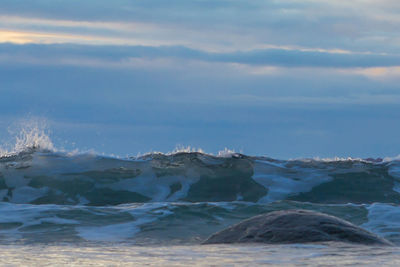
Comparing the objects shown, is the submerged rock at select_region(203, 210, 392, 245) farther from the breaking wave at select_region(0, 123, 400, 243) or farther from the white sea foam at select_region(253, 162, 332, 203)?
the white sea foam at select_region(253, 162, 332, 203)

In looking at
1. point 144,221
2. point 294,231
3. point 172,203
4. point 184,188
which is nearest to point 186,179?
point 184,188

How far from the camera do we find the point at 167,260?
16.2 feet

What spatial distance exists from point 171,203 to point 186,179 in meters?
4.30

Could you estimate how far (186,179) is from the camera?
551 inches

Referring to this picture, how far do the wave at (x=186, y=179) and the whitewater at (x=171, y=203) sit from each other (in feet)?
0.08

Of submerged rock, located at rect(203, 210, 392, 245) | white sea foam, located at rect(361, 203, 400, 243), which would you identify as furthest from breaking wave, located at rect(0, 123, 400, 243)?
submerged rock, located at rect(203, 210, 392, 245)

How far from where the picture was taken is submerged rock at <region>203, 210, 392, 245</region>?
580cm

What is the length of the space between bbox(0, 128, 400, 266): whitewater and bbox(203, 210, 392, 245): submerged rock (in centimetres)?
25

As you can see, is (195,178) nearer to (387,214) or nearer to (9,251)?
(387,214)

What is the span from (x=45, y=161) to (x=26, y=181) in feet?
3.55

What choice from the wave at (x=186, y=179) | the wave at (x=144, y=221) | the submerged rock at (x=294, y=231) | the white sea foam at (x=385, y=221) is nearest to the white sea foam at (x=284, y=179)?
the wave at (x=186, y=179)

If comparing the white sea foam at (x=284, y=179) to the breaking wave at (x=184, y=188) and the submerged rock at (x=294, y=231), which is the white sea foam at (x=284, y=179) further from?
the submerged rock at (x=294, y=231)

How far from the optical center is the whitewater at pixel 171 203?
17.3ft

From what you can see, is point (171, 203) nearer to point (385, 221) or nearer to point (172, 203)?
point (172, 203)
